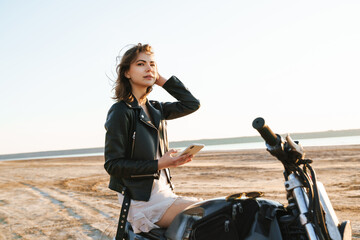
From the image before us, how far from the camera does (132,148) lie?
7.86 feet

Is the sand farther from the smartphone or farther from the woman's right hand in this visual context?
the smartphone

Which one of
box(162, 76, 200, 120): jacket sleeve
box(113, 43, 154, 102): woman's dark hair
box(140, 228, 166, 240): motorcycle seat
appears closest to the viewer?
box(140, 228, 166, 240): motorcycle seat

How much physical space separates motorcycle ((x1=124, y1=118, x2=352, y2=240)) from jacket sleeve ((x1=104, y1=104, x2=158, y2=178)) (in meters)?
0.48

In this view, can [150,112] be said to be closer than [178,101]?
Yes

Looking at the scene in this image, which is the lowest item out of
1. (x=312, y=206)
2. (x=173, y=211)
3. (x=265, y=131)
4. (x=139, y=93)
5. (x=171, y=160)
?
(x=173, y=211)

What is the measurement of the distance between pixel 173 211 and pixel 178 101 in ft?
3.63

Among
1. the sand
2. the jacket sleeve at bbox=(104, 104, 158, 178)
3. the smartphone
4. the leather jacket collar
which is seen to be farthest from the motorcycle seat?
the sand

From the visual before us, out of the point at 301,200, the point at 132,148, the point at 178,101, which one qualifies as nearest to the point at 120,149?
the point at 132,148

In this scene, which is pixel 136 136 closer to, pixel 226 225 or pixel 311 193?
pixel 226 225

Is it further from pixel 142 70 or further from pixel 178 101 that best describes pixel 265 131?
pixel 178 101

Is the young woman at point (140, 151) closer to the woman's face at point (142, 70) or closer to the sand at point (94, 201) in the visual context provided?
the woman's face at point (142, 70)

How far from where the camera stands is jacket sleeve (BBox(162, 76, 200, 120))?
3045 mm

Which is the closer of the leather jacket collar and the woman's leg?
the woman's leg

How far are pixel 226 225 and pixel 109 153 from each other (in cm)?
93
